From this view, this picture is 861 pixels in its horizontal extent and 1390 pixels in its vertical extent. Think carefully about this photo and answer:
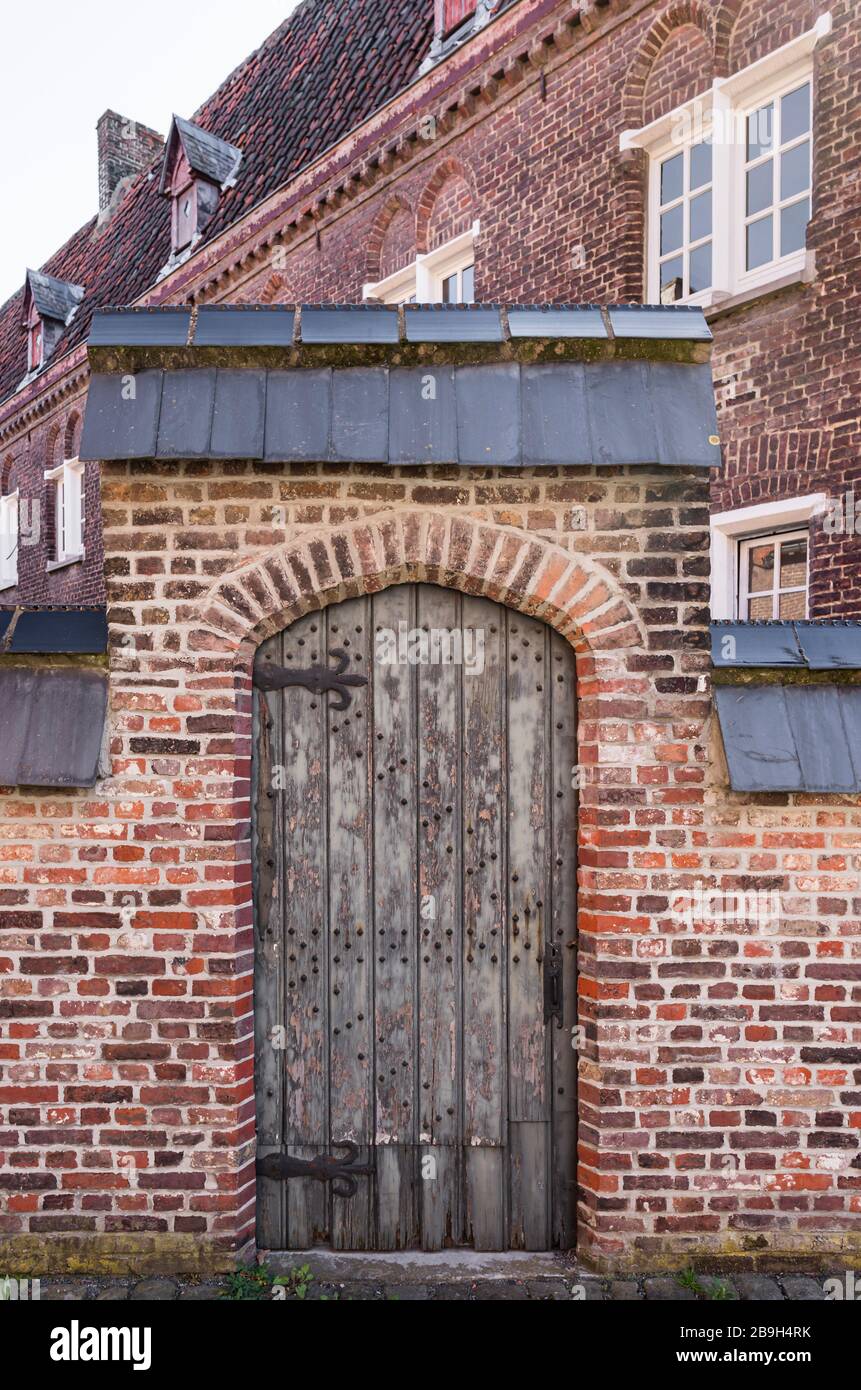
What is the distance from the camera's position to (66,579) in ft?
57.5

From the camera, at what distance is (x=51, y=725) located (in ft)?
10.5

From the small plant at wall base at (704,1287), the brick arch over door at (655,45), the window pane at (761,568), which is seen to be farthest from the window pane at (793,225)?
the small plant at wall base at (704,1287)

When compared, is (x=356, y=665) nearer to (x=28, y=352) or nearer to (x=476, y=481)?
(x=476, y=481)

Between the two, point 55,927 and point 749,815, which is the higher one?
point 749,815

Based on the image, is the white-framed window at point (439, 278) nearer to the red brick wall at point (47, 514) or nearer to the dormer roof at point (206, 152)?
the dormer roof at point (206, 152)

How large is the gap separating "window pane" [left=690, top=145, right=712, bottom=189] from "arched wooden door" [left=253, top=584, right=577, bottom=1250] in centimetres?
614

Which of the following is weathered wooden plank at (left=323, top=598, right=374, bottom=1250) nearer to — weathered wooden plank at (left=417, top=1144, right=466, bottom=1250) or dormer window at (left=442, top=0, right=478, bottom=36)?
weathered wooden plank at (left=417, top=1144, right=466, bottom=1250)

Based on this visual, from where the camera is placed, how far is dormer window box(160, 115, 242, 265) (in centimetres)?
1382

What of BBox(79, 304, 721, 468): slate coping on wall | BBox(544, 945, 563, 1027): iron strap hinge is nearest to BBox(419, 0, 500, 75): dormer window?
BBox(79, 304, 721, 468): slate coping on wall

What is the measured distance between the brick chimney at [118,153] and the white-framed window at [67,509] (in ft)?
20.9

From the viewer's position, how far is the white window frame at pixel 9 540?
20547 millimetres

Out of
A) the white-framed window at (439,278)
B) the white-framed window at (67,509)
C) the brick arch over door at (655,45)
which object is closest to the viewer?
the brick arch over door at (655,45)

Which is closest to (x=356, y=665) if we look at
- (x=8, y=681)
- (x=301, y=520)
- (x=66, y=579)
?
(x=301, y=520)

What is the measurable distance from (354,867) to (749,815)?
1.48 meters
